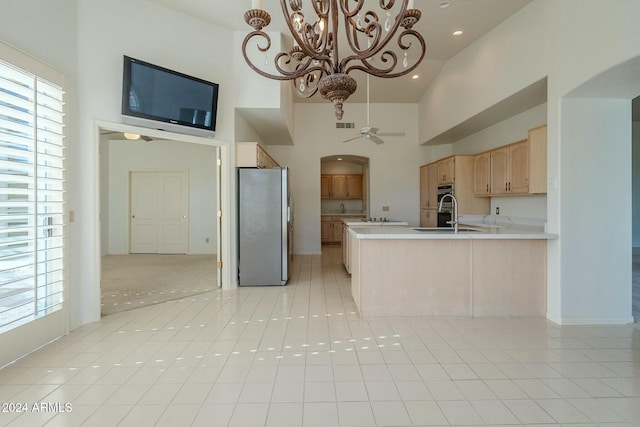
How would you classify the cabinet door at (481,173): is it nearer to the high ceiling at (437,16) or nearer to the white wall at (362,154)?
the high ceiling at (437,16)

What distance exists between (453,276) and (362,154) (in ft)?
15.1

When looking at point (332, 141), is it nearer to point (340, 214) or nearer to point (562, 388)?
point (340, 214)

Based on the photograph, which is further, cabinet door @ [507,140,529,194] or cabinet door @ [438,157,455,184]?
cabinet door @ [438,157,455,184]

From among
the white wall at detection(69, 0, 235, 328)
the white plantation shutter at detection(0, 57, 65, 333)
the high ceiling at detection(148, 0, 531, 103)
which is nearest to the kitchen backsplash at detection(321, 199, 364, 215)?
the high ceiling at detection(148, 0, 531, 103)

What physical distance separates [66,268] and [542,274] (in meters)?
4.84

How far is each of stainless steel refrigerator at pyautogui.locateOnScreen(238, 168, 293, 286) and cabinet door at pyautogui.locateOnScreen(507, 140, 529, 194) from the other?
3.25 m

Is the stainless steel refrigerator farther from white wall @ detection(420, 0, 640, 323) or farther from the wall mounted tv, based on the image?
white wall @ detection(420, 0, 640, 323)

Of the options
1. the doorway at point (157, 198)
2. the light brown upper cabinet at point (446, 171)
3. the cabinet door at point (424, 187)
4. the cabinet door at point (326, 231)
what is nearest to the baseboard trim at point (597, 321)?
the light brown upper cabinet at point (446, 171)

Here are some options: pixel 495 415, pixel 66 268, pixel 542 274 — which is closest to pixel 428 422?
pixel 495 415

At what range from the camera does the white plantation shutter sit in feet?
7.30

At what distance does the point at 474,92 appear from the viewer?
4.53 meters

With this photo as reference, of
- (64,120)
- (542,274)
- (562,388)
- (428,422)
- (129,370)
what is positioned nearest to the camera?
(428,422)

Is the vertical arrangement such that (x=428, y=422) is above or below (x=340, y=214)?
below

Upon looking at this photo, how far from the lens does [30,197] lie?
241 centimetres
